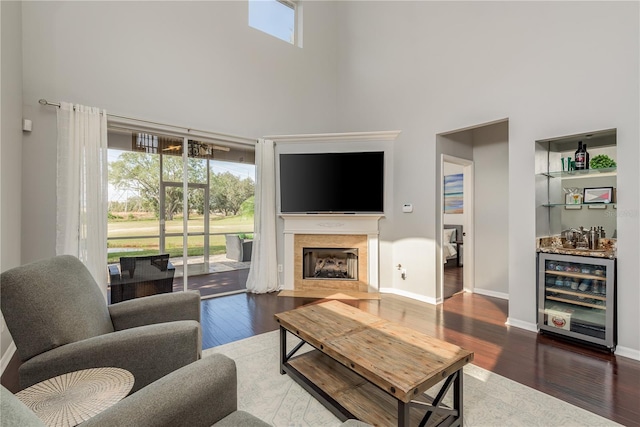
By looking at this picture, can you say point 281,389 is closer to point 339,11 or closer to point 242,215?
point 242,215

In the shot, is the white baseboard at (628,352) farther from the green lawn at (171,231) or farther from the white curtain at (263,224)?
the green lawn at (171,231)

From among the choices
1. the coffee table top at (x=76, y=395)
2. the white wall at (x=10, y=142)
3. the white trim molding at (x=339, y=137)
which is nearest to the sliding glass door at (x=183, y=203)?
the white trim molding at (x=339, y=137)

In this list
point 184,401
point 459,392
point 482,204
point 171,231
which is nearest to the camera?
point 184,401

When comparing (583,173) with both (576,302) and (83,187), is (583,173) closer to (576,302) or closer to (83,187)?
(576,302)

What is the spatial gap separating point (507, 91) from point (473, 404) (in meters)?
3.19

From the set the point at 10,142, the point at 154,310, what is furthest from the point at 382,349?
the point at 10,142

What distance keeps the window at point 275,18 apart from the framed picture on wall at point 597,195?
15.8ft

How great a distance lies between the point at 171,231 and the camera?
13.2 feet

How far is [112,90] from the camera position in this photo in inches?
136

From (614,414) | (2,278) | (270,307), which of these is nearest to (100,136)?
(2,278)

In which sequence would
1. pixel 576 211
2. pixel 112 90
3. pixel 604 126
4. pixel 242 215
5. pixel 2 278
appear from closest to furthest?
pixel 2 278, pixel 604 126, pixel 576 211, pixel 112 90, pixel 242 215

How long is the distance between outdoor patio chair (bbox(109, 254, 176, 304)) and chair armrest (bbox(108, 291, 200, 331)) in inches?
70.5

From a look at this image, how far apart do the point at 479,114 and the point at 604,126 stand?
1.20 meters

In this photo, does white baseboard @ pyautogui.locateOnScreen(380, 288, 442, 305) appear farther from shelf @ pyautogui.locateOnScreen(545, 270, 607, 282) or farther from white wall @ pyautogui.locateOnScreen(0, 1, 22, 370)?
white wall @ pyautogui.locateOnScreen(0, 1, 22, 370)
